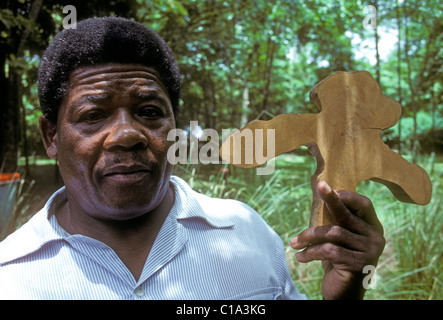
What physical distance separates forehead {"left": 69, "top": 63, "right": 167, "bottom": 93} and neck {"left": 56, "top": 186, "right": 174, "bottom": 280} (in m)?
0.45

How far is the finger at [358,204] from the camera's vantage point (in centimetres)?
110

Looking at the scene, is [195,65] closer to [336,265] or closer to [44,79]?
[44,79]

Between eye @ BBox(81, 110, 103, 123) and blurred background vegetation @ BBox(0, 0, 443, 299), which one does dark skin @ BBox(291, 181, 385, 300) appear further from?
blurred background vegetation @ BBox(0, 0, 443, 299)

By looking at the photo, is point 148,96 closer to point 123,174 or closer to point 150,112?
point 150,112

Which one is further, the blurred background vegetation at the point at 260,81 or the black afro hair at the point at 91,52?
the blurred background vegetation at the point at 260,81

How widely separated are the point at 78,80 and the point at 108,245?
577 mm

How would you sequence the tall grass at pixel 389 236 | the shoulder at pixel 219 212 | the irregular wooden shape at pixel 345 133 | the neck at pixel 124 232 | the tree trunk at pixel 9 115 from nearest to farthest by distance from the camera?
the irregular wooden shape at pixel 345 133
the neck at pixel 124 232
the shoulder at pixel 219 212
the tall grass at pixel 389 236
the tree trunk at pixel 9 115

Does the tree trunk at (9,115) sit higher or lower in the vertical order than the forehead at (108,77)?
higher

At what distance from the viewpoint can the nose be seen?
3.75 feet

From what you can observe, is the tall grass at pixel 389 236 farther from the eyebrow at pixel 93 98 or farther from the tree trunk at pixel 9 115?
the eyebrow at pixel 93 98

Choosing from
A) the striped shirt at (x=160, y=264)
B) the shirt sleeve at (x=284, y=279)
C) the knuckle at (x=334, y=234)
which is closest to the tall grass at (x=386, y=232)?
the shirt sleeve at (x=284, y=279)

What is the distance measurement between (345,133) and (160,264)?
759 mm

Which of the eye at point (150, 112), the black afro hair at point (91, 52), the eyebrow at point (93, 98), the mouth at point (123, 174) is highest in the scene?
the black afro hair at point (91, 52)
